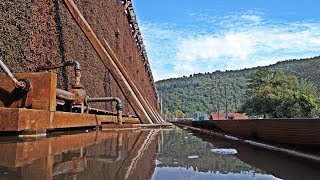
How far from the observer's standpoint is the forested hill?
105438 mm

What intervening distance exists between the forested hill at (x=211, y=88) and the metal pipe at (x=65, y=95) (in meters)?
94.1

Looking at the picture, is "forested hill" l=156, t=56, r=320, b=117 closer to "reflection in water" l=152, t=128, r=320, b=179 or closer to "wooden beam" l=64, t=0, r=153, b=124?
"wooden beam" l=64, t=0, r=153, b=124

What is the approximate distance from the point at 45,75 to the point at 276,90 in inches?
2589

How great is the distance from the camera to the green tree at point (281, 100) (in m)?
59.6

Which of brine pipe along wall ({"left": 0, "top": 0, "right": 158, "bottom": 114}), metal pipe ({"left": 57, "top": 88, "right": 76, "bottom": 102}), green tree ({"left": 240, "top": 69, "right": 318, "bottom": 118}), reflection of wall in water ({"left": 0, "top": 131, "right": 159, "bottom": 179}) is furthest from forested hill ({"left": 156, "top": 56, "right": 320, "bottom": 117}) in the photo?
reflection of wall in water ({"left": 0, "top": 131, "right": 159, "bottom": 179})

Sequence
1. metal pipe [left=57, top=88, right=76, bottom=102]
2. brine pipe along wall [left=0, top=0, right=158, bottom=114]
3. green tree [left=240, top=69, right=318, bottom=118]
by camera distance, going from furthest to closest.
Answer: green tree [left=240, top=69, right=318, bottom=118], brine pipe along wall [left=0, top=0, right=158, bottom=114], metal pipe [left=57, top=88, right=76, bottom=102]

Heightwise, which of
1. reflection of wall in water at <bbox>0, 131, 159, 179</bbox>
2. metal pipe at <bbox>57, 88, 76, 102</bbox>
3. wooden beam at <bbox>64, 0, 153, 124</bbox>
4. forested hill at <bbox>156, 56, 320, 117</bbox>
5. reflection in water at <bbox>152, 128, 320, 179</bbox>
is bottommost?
reflection in water at <bbox>152, 128, 320, 179</bbox>

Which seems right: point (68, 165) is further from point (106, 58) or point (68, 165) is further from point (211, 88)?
point (211, 88)

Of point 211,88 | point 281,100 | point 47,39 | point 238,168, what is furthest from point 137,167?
point 211,88

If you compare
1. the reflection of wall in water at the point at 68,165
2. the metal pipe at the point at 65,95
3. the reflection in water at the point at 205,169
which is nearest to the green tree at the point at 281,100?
the metal pipe at the point at 65,95

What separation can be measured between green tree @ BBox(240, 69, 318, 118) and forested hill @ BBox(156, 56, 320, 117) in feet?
104

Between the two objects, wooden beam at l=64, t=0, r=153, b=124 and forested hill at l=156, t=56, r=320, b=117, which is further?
forested hill at l=156, t=56, r=320, b=117

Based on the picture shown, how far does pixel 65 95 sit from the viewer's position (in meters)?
3.89

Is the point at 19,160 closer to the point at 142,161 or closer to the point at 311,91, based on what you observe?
the point at 142,161
